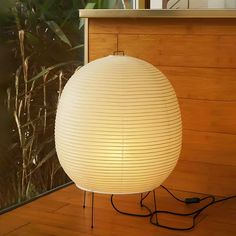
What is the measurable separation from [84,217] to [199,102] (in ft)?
1.44

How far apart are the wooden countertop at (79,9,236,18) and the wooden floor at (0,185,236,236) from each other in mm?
483

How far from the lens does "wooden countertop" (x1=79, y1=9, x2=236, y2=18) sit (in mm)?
1235

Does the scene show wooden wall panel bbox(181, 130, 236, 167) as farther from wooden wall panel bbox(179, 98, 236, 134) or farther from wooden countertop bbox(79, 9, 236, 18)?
wooden countertop bbox(79, 9, 236, 18)

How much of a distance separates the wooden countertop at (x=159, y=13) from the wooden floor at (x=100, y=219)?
0.48m

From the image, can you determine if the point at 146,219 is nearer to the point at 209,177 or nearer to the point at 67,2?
the point at 209,177

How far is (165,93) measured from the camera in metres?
1.00

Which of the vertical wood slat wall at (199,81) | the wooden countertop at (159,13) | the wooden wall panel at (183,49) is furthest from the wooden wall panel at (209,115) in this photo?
the wooden countertop at (159,13)

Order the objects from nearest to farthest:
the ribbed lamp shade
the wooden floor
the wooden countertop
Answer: the ribbed lamp shade
the wooden floor
the wooden countertop

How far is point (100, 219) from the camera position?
1154 millimetres

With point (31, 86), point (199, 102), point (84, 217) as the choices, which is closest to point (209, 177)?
point (199, 102)

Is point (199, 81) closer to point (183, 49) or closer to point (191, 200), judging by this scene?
point (183, 49)

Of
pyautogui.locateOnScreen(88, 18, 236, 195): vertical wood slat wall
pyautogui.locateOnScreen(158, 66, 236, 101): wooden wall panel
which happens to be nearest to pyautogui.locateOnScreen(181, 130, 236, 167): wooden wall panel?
pyautogui.locateOnScreen(88, 18, 236, 195): vertical wood slat wall

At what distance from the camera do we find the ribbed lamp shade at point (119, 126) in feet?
3.12

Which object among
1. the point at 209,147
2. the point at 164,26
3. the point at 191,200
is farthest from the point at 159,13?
the point at 191,200
